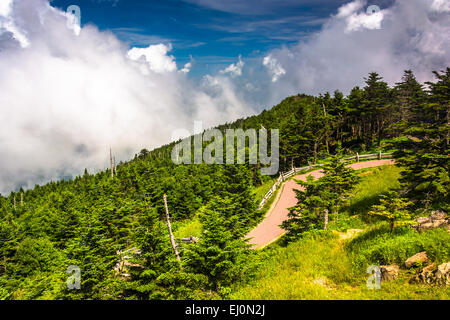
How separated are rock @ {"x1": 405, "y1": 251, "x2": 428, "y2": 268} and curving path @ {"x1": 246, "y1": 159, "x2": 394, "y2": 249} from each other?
311 inches

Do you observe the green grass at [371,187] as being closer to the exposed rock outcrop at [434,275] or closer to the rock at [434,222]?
the rock at [434,222]

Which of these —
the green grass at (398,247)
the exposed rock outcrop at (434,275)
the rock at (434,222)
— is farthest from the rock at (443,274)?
the rock at (434,222)

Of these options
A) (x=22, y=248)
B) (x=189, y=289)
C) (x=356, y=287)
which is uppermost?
(x=356, y=287)

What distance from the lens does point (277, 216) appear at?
965 inches

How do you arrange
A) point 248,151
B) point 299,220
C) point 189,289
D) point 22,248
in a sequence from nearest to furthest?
1. point 189,289
2. point 299,220
3. point 22,248
4. point 248,151

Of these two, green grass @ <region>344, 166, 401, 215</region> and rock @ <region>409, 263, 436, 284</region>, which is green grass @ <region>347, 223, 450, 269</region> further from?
green grass @ <region>344, 166, 401, 215</region>

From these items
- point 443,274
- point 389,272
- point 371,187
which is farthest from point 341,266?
point 371,187

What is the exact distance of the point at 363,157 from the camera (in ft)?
112

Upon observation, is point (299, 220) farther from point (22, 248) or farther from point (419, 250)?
point (22, 248)

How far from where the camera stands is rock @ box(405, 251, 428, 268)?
357 inches

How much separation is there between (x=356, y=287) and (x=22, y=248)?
40.5 meters

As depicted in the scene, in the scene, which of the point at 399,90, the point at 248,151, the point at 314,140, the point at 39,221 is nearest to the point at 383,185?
the point at 314,140

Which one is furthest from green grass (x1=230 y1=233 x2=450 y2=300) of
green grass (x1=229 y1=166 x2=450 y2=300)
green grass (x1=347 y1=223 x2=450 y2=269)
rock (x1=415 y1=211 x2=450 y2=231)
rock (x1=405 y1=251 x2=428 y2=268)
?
rock (x1=415 y1=211 x2=450 y2=231)

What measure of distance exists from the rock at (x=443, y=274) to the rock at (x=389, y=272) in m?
1.51
